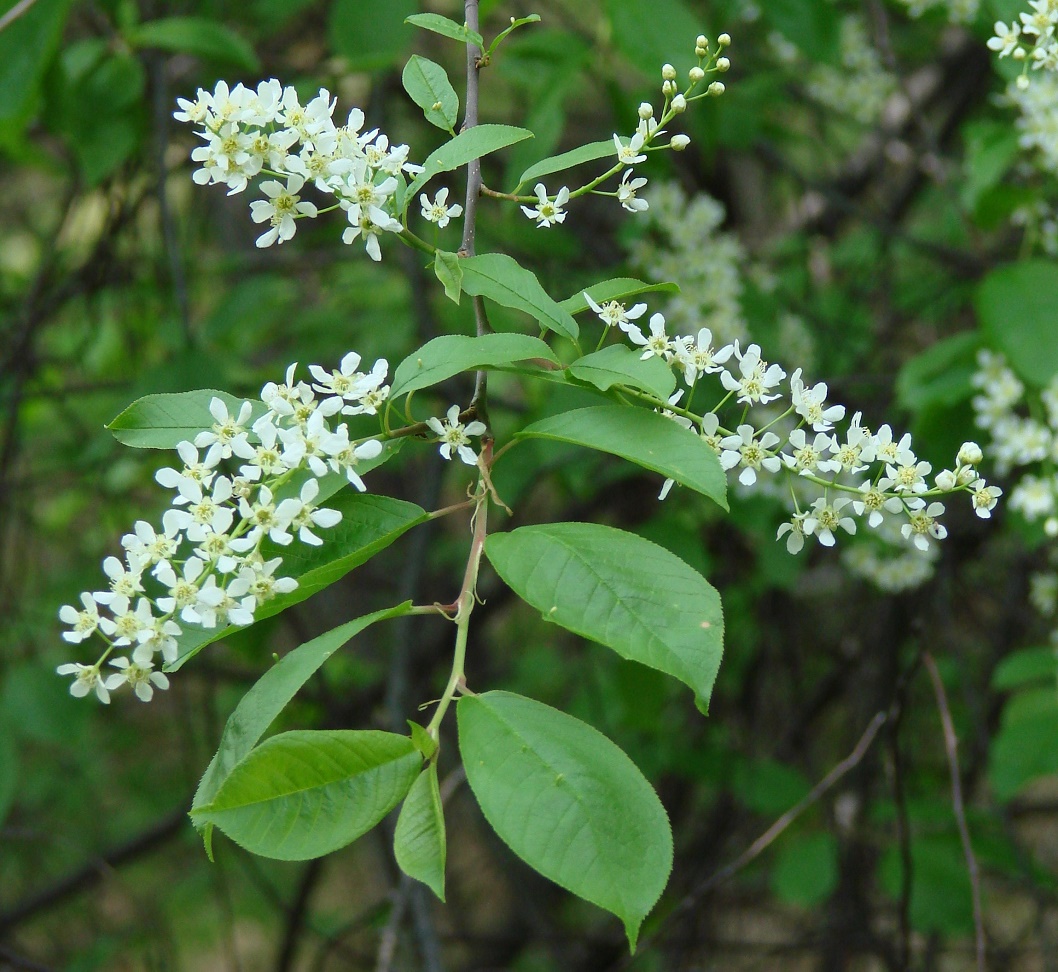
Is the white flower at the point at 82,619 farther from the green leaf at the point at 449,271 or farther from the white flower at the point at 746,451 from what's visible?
the white flower at the point at 746,451

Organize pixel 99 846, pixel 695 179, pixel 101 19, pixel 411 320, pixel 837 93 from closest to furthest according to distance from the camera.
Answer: pixel 101 19 → pixel 411 320 → pixel 837 93 → pixel 695 179 → pixel 99 846

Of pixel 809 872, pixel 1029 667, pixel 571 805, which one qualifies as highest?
pixel 571 805

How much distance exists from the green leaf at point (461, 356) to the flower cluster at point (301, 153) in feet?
0.40

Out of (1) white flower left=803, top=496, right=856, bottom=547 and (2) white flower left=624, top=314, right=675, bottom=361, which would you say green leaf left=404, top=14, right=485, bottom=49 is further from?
(1) white flower left=803, top=496, right=856, bottom=547

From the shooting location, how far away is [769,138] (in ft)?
11.5

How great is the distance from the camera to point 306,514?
1075mm

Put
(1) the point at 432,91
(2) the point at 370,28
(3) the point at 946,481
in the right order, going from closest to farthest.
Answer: (3) the point at 946,481, (1) the point at 432,91, (2) the point at 370,28

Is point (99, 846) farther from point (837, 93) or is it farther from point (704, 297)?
point (837, 93)

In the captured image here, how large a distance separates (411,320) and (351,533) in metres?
2.07

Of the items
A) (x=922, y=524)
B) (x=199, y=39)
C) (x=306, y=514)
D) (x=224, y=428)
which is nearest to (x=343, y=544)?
(x=306, y=514)

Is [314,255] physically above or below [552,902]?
above

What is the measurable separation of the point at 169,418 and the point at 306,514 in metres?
0.21

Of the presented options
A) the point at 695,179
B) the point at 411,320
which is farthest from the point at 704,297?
the point at 695,179

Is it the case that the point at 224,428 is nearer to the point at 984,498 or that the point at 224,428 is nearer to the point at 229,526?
the point at 229,526
